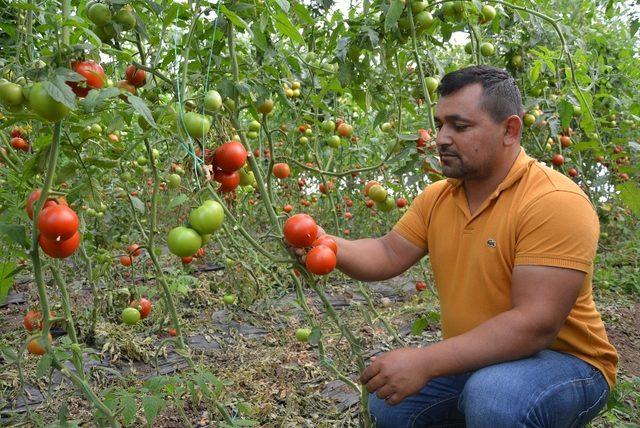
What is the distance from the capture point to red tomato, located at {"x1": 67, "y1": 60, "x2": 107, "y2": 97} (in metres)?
1.26

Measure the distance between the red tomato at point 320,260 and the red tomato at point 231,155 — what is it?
30 cm

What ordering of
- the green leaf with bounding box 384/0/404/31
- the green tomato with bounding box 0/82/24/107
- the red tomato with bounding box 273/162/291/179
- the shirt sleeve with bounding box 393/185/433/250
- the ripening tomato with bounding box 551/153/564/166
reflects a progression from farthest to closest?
the ripening tomato with bounding box 551/153/564/166 < the red tomato with bounding box 273/162/291/179 < the shirt sleeve with bounding box 393/185/433/250 < the green leaf with bounding box 384/0/404/31 < the green tomato with bounding box 0/82/24/107

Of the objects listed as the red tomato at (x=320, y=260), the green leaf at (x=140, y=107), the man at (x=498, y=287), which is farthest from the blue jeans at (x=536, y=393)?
the green leaf at (x=140, y=107)

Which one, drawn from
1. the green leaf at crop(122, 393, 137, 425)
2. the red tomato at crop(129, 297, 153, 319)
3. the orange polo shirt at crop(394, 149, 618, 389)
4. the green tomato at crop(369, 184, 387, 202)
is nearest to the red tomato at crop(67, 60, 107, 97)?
the green leaf at crop(122, 393, 137, 425)

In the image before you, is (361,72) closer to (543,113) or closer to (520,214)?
(520,214)

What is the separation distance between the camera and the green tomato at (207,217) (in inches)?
53.0

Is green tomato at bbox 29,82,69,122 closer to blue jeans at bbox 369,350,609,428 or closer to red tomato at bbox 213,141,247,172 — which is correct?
red tomato at bbox 213,141,247,172

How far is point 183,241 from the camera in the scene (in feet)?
4.40

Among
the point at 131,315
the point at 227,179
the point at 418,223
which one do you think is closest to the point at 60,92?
the point at 227,179

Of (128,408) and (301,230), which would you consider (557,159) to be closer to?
(301,230)

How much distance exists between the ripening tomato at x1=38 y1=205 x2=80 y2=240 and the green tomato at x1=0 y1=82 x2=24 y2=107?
23cm

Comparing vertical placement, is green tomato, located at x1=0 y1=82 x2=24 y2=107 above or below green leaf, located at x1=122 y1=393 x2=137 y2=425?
above

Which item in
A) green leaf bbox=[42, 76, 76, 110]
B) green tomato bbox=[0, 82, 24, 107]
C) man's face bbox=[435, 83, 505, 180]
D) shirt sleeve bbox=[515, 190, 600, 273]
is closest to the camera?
green leaf bbox=[42, 76, 76, 110]

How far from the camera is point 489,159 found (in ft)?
5.84
